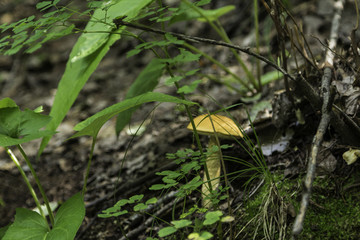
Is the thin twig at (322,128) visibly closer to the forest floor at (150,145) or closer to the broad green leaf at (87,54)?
the forest floor at (150,145)

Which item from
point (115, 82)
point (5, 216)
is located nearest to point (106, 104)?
point (115, 82)

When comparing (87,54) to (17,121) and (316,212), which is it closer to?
(17,121)

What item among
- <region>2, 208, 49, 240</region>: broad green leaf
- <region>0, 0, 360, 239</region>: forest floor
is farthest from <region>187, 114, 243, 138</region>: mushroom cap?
<region>2, 208, 49, 240</region>: broad green leaf

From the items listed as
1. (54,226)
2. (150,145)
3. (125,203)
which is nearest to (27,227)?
(54,226)

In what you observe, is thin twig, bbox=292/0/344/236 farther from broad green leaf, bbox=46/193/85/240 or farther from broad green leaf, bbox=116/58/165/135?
broad green leaf, bbox=116/58/165/135

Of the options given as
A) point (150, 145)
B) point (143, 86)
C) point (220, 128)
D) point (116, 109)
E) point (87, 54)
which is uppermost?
point (87, 54)

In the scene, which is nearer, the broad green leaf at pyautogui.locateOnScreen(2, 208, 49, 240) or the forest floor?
the broad green leaf at pyautogui.locateOnScreen(2, 208, 49, 240)
